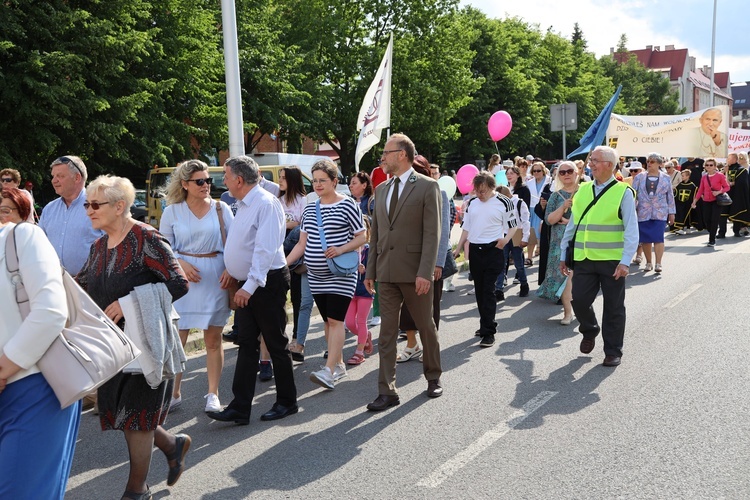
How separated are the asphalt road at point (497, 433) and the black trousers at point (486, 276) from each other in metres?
0.28

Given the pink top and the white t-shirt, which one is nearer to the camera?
the white t-shirt

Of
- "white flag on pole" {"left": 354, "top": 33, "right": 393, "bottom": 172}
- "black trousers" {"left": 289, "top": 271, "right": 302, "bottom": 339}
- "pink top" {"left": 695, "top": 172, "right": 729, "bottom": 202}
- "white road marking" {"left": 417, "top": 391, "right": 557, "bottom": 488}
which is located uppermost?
"white flag on pole" {"left": 354, "top": 33, "right": 393, "bottom": 172}

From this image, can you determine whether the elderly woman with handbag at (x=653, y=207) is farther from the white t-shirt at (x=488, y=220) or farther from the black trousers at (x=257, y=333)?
the black trousers at (x=257, y=333)

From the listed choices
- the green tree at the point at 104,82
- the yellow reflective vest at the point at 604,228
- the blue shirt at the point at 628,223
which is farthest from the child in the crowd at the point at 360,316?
the green tree at the point at 104,82

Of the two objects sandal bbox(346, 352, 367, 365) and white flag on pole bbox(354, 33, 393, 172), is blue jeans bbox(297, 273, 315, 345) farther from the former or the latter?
white flag on pole bbox(354, 33, 393, 172)

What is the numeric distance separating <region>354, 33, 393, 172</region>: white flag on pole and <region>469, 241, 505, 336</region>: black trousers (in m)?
2.35

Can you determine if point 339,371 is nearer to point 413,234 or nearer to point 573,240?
point 413,234

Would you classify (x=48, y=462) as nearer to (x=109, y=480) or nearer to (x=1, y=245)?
(x=1, y=245)

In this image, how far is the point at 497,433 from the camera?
5.16m

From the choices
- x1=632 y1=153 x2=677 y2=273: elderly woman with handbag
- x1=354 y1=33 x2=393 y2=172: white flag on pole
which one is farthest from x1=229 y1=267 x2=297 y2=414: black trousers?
x1=632 y1=153 x2=677 y2=273: elderly woman with handbag

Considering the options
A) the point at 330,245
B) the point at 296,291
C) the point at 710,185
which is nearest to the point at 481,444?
the point at 330,245

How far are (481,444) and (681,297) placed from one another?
6.39m

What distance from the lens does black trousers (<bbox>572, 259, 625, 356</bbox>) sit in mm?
7074

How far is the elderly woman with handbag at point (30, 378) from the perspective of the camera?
2.77 meters
